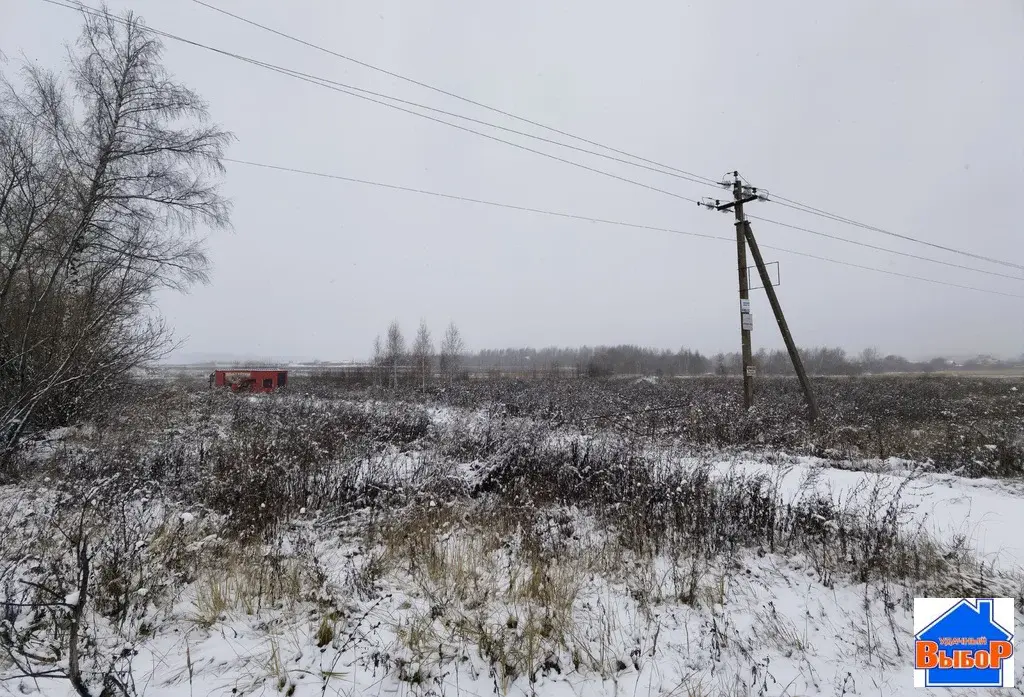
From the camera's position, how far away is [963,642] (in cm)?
275

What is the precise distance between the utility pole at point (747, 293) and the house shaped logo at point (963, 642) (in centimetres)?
940

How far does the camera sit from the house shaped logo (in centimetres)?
251

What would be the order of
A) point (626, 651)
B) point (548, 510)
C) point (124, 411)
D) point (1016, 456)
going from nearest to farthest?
1. point (626, 651)
2. point (548, 510)
3. point (1016, 456)
4. point (124, 411)

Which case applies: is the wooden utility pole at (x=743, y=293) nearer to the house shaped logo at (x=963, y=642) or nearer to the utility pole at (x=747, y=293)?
the utility pole at (x=747, y=293)

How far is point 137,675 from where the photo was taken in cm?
256

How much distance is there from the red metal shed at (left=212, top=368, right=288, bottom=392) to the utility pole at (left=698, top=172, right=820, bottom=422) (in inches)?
898

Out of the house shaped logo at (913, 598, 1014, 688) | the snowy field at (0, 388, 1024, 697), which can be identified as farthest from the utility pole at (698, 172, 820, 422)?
the house shaped logo at (913, 598, 1014, 688)

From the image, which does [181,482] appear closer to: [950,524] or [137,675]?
[137,675]

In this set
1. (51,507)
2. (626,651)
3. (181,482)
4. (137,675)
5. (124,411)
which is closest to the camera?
(137,675)

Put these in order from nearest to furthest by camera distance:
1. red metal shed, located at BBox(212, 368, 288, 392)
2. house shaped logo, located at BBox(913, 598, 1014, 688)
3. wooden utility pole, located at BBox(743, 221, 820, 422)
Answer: house shaped logo, located at BBox(913, 598, 1014, 688) → wooden utility pole, located at BBox(743, 221, 820, 422) → red metal shed, located at BBox(212, 368, 288, 392)

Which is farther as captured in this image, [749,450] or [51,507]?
[749,450]

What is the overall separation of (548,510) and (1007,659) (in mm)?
3742

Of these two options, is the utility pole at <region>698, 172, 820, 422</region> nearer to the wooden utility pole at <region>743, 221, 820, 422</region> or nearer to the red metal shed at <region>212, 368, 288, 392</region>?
the wooden utility pole at <region>743, 221, 820, 422</region>

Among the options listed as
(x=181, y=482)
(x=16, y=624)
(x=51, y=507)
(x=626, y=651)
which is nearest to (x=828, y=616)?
(x=626, y=651)
